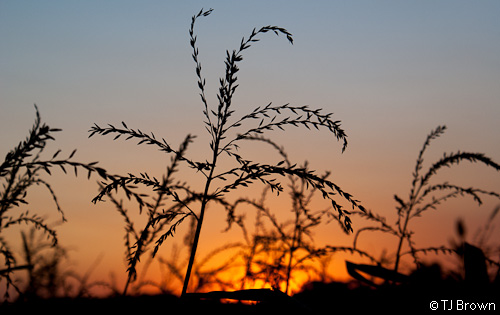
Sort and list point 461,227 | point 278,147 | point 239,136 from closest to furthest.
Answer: point 239,136
point 461,227
point 278,147

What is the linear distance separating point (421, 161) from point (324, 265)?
1872 mm

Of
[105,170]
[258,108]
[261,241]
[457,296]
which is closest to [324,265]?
[261,241]

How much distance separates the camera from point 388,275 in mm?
4270

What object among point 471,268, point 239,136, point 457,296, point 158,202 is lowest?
point 457,296

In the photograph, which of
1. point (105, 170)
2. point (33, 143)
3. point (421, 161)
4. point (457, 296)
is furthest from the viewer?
point (421, 161)

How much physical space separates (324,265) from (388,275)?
6.16 ft

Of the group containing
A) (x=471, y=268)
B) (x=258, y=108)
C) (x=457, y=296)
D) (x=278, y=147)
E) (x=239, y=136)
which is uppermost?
(x=278, y=147)

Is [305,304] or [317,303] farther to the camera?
[317,303]

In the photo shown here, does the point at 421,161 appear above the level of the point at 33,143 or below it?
above

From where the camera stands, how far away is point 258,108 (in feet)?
11.6

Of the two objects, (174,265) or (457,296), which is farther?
(174,265)

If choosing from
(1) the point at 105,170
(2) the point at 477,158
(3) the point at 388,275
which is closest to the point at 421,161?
(2) the point at 477,158

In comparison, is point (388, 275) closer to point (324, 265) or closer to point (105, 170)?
point (324, 265)

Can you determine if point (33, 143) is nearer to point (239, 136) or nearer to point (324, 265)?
point (239, 136)
